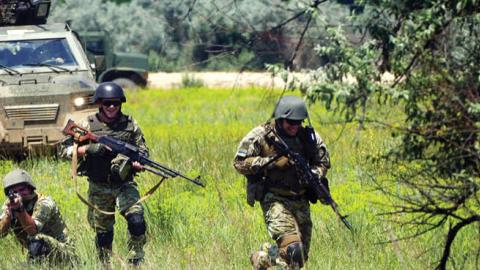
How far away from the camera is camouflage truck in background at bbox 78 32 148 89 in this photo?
2645 cm

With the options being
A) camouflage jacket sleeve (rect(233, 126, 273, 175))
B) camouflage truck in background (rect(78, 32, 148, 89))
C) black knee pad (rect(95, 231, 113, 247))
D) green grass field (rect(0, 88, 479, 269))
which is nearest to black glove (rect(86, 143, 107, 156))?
black knee pad (rect(95, 231, 113, 247))

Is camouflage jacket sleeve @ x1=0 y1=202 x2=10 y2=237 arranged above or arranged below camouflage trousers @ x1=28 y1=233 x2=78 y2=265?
above

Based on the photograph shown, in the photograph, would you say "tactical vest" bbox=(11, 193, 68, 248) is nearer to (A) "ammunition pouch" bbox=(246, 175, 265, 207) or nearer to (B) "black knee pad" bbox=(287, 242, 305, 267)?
(A) "ammunition pouch" bbox=(246, 175, 265, 207)

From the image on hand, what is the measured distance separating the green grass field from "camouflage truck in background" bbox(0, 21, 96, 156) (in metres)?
0.34

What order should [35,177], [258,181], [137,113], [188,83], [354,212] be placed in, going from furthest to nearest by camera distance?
[188,83]
[137,113]
[35,177]
[354,212]
[258,181]

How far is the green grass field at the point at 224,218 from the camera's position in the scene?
9.01 meters

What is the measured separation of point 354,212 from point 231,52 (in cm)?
426

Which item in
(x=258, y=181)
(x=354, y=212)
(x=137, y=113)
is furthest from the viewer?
(x=137, y=113)

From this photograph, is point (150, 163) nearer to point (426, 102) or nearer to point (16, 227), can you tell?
point (16, 227)

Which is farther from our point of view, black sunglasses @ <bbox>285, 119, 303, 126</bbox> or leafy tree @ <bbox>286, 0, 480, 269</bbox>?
black sunglasses @ <bbox>285, 119, 303, 126</bbox>

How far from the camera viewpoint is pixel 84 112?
14.8 m

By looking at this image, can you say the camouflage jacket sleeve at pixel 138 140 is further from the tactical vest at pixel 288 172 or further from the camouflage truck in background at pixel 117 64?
the camouflage truck in background at pixel 117 64

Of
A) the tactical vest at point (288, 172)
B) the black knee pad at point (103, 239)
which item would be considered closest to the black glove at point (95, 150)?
the black knee pad at point (103, 239)

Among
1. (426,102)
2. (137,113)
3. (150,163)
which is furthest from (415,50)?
(137,113)
